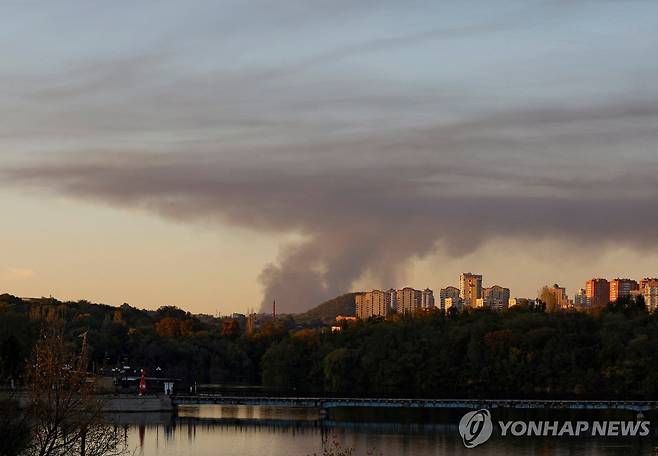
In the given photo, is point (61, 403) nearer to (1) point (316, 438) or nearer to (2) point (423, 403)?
(1) point (316, 438)

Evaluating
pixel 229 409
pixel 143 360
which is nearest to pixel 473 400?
pixel 229 409

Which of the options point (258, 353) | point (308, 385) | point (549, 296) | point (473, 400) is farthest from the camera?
point (549, 296)

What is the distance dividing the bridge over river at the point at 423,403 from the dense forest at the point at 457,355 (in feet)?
32.3

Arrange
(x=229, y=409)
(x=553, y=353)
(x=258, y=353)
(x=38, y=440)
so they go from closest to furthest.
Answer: (x=38, y=440), (x=229, y=409), (x=553, y=353), (x=258, y=353)

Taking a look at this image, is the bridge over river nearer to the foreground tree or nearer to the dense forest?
the dense forest

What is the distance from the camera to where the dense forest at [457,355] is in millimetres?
92438

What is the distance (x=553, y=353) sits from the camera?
95875 millimetres

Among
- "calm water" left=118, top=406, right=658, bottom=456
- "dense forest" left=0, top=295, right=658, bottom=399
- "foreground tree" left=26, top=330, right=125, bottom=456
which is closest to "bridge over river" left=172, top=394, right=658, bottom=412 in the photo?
"calm water" left=118, top=406, right=658, bottom=456

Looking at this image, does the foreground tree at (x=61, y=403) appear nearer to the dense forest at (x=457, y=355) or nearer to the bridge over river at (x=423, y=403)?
the bridge over river at (x=423, y=403)

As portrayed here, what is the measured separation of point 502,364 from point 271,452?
4482 cm

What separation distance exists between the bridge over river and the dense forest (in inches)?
388

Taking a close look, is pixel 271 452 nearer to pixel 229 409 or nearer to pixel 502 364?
pixel 229 409

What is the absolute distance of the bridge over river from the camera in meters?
76.7

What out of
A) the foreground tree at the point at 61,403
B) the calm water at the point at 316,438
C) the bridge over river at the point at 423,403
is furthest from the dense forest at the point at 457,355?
the foreground tree at the point at 61,403
